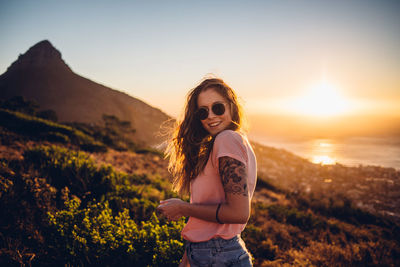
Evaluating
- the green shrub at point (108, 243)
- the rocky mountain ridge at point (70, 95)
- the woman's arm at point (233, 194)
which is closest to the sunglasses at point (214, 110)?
the woman's arm at point (233, 194)

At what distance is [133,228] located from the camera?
11.2 feet

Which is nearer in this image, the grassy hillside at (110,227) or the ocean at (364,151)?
the grassy hillside at (110,227)

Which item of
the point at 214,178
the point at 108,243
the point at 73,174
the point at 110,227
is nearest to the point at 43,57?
the point at 73,174

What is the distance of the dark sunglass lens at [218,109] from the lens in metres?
1.51

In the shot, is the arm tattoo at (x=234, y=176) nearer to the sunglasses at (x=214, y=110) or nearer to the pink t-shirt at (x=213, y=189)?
the pink t-shirt at (x=213, y=189)

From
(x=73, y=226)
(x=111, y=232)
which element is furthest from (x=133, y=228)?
(x=73, y=226)

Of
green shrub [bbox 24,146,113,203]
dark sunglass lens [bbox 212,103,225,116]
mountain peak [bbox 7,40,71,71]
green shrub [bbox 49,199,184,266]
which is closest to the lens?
dark sunglass lens [bbox 212,103,225,116]

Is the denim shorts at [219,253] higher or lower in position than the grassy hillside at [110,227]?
higher

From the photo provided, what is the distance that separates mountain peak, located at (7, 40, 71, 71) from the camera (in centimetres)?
6097

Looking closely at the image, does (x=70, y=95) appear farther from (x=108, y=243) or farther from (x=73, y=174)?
(x=108, y=243)

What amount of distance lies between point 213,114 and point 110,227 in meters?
2.94

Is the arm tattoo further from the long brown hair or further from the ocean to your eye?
the ocean

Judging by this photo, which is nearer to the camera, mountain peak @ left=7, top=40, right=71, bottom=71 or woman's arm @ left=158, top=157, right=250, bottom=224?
woman's arm @ left=158, top=157, right=250, bottom=224

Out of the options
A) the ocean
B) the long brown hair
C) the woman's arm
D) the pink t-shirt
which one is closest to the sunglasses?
the long brown hair
